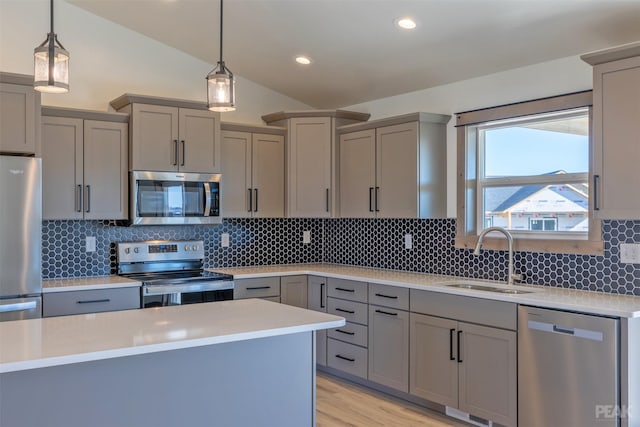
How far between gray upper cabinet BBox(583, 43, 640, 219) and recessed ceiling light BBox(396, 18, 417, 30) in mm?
1075

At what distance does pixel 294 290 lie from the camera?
15.2 feet

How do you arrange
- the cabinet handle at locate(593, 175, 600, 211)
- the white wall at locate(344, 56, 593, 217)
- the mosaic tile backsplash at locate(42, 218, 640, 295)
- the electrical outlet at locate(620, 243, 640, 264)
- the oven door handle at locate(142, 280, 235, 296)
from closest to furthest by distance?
the cabinet handle at locate(593, 175, 600, 211) < the electrical outlet at locate(620, 243, 640, 264) < the mosaic tile backsplash at locate(42, 218, 640, 295) < the white wall at locate(344, 56, 593, 217) < the oven door handle at locate(142, 280, 235, 296)

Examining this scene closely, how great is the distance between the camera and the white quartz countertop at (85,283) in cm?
363

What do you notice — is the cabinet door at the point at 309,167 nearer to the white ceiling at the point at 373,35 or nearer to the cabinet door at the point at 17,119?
the white ceiling at the point at 373,35

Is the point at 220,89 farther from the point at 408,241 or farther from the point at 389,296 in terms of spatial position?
the point at 408,241

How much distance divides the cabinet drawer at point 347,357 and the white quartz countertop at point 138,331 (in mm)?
1662

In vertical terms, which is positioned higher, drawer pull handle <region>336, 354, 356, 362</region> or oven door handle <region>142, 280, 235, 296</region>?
oven door handle <region>142, 280, 235, 296</region>

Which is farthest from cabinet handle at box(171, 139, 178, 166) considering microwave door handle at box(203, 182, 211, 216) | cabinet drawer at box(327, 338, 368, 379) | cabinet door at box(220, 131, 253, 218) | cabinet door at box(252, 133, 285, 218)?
cabinet drawer at box(327, 338, 368, 379)

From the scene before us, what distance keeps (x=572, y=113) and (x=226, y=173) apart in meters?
2.70

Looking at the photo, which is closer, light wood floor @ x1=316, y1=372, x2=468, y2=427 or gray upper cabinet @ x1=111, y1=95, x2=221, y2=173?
light wood floor @ x1=316, y1=372, x2=468, y2=427

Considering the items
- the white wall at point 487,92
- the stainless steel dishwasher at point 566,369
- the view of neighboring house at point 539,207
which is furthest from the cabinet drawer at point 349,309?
the stainless steel dishwasher at point 566,369

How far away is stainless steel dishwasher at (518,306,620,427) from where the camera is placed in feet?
8.86

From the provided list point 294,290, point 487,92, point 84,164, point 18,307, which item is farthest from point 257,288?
point 487,92

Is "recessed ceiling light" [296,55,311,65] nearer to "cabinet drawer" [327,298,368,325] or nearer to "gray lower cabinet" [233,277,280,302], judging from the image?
"gray lower cabinet" [233,277,280,302]
